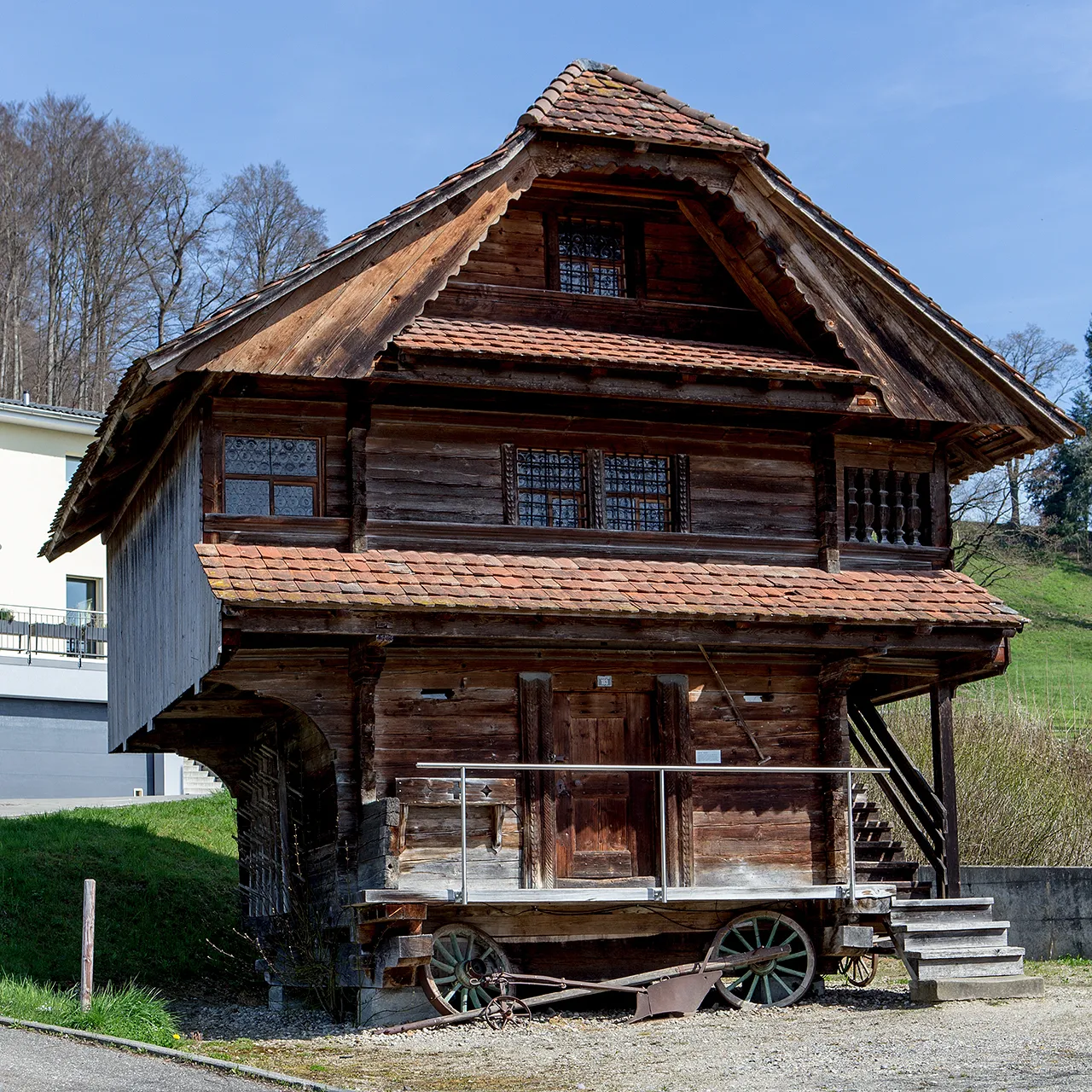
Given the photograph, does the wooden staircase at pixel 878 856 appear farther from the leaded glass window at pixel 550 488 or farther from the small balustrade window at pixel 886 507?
the leaded glass window at pixel 550 488

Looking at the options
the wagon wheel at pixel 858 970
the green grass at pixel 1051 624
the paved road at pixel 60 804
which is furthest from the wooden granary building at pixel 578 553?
the green grass at pixel 1051 624

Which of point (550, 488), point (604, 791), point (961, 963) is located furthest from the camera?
point (550, 488)

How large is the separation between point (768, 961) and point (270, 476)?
7.60m

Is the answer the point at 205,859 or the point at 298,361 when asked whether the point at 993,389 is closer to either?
the point at 298,361

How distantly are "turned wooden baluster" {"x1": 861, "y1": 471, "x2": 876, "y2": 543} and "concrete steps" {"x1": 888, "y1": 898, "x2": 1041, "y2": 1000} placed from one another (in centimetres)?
430

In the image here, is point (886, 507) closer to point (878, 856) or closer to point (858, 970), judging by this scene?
point (878, 856)

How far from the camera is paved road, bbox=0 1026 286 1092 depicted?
1200 centimetres

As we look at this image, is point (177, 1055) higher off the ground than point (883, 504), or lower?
lower

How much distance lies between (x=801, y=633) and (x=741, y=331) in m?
4.01

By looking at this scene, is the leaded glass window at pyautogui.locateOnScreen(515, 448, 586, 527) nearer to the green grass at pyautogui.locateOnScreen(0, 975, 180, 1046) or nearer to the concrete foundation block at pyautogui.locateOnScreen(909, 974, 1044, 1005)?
the concrete foundation block at pyautogui.locateOnScreen(909, 974, 1044, 1005)

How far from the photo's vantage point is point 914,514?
2042 centimetres

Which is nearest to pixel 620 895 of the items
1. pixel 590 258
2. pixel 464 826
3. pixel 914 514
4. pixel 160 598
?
pixel 464 826

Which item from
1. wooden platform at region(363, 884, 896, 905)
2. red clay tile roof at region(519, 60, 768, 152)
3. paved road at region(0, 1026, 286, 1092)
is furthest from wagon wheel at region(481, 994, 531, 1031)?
red clay tile roof at region(519, 60, 768, 152)

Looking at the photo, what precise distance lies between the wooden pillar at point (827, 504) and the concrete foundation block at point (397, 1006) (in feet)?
22.1
